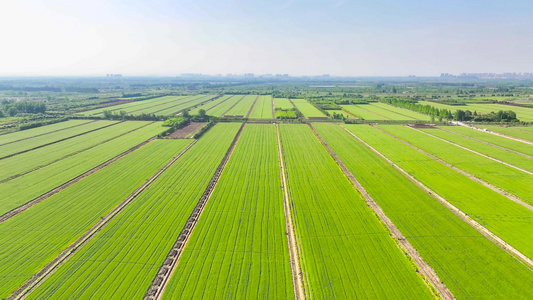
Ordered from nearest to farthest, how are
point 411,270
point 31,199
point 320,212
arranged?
1. point 411,270
2. point 320,212
3. point 31,199

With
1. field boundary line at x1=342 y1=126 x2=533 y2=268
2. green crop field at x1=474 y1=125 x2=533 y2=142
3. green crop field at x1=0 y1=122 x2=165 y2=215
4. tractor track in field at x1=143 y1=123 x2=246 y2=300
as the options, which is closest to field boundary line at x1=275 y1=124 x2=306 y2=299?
tractor track in field at x1=143 y1=123 x2=246 y2=300

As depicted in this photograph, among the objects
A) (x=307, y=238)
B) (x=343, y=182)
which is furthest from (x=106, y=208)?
(x=343, y=182)

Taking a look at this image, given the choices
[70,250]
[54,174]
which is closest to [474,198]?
[70,250]

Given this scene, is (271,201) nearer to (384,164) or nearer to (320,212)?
(320,212)

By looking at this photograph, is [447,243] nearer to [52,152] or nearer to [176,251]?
[176,251]

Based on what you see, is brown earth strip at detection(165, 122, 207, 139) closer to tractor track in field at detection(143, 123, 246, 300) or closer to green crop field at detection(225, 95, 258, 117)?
green crop field at detection(225, 95, 258, 117)

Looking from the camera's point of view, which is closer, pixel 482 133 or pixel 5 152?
pixel 5 152

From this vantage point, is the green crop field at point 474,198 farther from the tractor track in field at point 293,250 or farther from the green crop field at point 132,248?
the green crop field at point 132,248
